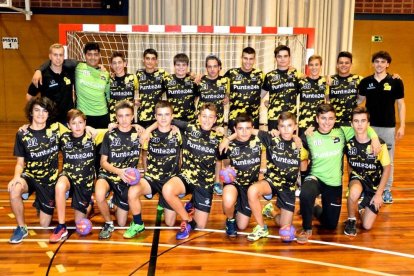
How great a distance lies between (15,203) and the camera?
426 cm

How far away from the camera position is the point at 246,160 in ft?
15.0

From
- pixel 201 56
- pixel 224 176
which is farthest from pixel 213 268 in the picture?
pixel 201 56

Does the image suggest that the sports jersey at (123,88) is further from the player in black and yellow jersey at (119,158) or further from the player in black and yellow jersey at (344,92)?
the player in black and yellow jersey at (344,92)

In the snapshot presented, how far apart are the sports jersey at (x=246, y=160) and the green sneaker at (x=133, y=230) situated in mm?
1072

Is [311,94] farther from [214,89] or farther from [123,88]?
[123,88]

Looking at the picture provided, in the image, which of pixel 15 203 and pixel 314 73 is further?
pixel 314 73

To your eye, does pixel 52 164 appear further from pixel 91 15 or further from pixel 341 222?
pixel 91 15

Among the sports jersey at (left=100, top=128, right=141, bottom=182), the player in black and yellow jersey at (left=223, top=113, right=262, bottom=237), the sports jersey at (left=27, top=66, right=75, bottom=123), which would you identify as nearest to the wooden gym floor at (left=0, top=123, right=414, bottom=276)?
the player in black and yellow jersey at (left=223, top=113, right=262, bottom=237)

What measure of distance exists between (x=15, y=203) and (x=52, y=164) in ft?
1.70

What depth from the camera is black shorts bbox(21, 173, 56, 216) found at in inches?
175

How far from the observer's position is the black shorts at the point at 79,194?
14.8ft

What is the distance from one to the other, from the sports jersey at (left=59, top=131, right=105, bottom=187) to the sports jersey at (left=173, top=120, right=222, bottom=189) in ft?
3.12

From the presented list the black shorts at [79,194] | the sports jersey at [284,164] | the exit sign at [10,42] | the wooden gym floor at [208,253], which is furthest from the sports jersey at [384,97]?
the exit sign at [10,42]

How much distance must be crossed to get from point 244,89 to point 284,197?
69.1 inches
